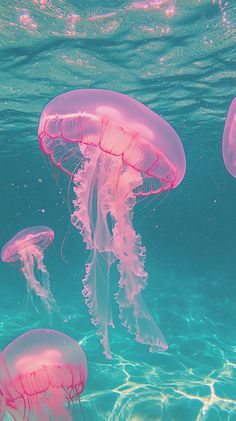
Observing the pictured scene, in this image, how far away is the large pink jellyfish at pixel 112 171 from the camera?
2.93 m

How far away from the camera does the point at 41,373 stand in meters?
3.11

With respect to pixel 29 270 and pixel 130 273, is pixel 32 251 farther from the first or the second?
pixel 130 273

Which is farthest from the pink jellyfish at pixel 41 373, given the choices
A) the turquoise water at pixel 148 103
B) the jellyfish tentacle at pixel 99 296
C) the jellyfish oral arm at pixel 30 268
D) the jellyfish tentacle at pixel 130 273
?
the jellyfish oral arm at pixel 30 268

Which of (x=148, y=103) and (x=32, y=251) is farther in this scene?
(x=148, y=103)

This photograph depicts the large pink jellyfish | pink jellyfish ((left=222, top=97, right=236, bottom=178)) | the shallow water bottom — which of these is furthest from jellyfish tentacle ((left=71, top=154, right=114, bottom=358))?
the shallow water bottom

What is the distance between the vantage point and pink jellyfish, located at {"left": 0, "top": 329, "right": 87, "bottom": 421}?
3.00 m

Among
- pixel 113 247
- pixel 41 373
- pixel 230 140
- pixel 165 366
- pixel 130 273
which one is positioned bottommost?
pixel 165 366

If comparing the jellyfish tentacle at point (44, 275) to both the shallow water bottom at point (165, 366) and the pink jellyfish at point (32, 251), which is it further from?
the shallow water bottom at point (165, 366)

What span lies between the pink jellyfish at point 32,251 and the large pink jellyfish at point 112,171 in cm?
282

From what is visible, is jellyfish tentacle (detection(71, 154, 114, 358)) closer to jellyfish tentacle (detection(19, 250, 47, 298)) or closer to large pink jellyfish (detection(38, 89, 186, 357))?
large pink jellyfish (detection(38, 89, 186, 357))

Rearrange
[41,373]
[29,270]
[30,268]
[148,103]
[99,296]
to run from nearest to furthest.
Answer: [41,373] → [99,296] → [29,270] → [30,268] → [148,103]

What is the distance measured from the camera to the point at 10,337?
334 inches

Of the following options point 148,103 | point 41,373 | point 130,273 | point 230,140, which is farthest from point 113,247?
point 148,103

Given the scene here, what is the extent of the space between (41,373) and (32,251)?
4.03 metres
